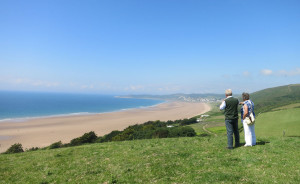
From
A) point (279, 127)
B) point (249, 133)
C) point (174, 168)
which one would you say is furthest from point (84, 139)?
point (279, 127)

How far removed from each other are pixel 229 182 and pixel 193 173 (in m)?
1.48

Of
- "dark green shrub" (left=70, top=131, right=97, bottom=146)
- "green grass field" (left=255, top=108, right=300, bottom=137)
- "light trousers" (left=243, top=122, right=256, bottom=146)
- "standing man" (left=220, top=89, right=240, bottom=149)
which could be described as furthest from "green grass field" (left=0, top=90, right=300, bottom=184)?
"dark green shrub" (left=70, top=131, right=97, bottom=146)

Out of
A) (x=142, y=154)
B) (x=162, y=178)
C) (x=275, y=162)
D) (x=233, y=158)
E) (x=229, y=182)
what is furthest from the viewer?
(x=142, y=154)

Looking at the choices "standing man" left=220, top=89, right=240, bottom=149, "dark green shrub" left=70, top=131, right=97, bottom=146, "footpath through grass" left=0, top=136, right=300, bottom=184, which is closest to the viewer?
"footpath through grass" left=0, top=136, right=300, bottom=184

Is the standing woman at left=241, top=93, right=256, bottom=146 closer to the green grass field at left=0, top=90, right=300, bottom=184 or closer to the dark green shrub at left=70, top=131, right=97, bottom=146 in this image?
the green grass field at left=0, top=90, right=300, bottom=184

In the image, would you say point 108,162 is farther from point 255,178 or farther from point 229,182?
point 255,178

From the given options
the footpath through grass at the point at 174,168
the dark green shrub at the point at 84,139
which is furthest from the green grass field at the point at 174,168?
the dark green shrub at the point at 84,139

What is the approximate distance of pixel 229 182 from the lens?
→ 19.4ft

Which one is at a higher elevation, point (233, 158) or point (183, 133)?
point (233, 158)

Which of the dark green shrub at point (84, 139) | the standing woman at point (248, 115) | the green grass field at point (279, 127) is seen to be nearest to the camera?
the standing woman at point (248, 115)

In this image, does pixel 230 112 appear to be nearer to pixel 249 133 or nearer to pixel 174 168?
pixel 249 133

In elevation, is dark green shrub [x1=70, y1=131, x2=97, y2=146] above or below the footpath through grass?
below

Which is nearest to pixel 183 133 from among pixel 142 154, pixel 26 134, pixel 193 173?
pixel 142 154

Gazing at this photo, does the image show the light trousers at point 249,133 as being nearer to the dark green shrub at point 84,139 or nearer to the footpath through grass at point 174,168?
the footpath through grass at point 174,168
